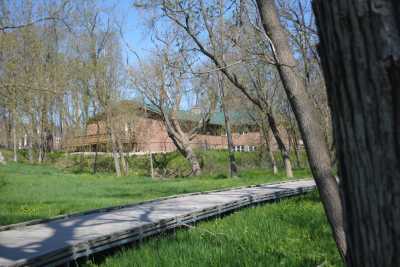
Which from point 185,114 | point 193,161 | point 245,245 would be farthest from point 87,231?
point 185,114

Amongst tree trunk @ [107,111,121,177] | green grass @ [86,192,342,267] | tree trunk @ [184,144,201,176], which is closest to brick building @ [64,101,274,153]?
tree trunk @ [107,111,121,177]

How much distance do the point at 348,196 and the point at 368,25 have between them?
493 mm

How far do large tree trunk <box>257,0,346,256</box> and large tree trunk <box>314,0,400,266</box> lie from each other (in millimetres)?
2312

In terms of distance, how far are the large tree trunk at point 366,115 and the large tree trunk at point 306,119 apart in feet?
7.59

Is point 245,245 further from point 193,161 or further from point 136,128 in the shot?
point 136,128

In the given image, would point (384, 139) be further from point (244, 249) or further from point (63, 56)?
point (63, 56)

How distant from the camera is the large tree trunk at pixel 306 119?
3.62 meters

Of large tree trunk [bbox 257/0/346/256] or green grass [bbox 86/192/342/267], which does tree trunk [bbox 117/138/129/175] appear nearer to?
green grass [bbox 86/192/342/267]

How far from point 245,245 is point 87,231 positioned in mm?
2313

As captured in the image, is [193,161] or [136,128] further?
[136,128]

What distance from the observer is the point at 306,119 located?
12.5ft

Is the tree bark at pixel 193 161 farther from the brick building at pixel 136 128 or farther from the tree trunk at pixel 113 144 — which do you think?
the tree trunk at pixel 113 144

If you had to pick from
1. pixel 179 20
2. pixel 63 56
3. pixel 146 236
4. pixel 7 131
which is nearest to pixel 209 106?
pixel 63 56

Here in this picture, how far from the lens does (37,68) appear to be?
3475 cm
